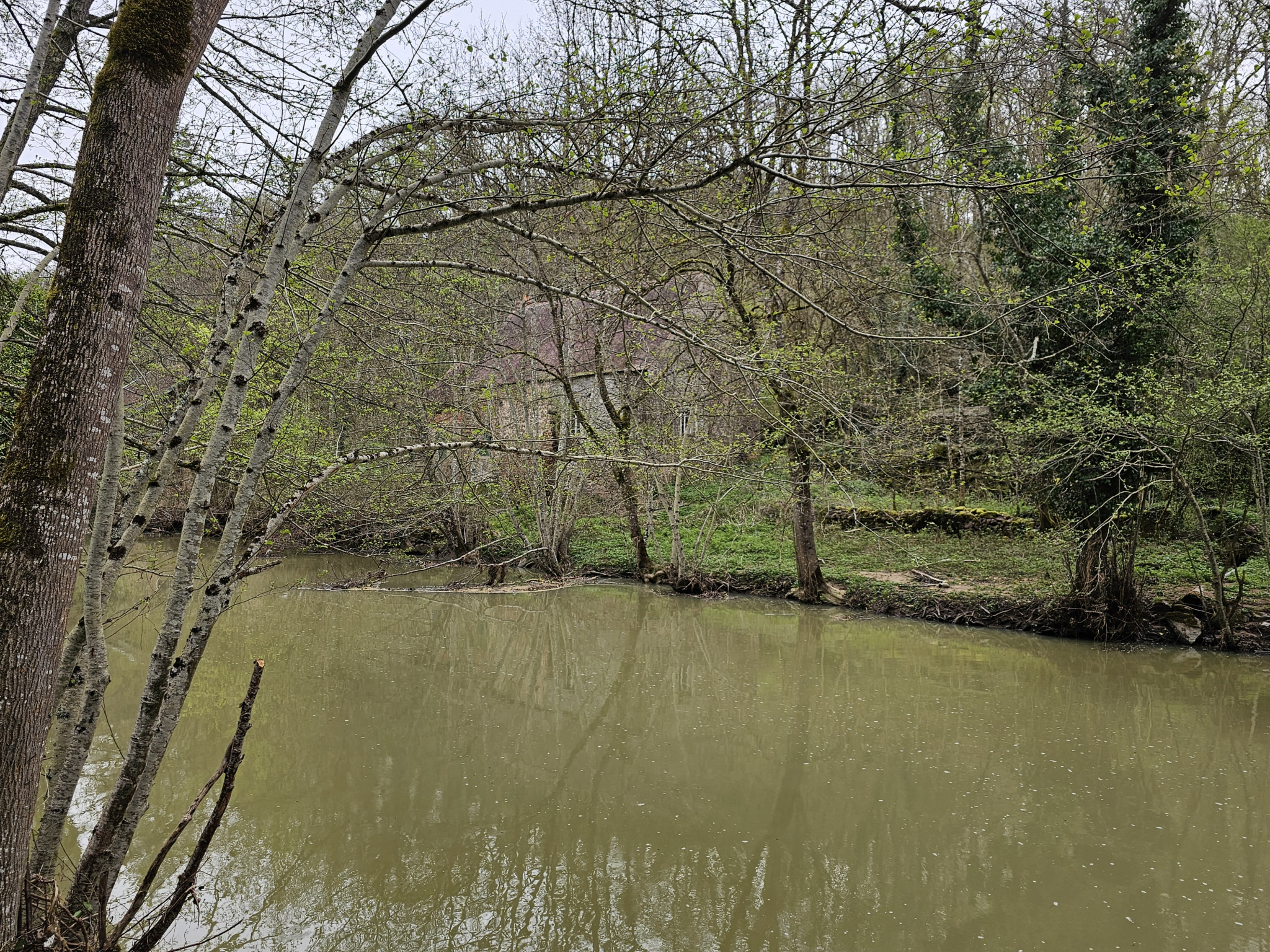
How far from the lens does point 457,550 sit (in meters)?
16.0

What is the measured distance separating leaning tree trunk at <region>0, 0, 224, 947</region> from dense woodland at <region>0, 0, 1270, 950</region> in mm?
11

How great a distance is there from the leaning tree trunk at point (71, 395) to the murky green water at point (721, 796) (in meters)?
2.11

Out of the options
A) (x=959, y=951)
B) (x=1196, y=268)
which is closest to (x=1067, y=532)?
(x=1196, y=268)

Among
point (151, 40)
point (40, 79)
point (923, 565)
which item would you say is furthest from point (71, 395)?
point (923, 565)

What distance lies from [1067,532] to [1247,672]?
243 cm

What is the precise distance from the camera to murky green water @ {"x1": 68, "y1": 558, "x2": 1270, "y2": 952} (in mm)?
4039

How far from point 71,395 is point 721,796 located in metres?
4.76

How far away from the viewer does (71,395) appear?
2.09 metres

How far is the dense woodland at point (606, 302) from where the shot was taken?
2572mm

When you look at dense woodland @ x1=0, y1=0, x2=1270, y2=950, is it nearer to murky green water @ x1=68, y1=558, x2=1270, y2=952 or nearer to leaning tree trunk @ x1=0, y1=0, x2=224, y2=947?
leaning tree trunk @ x1=0, y1=0, x2=224, y2=947

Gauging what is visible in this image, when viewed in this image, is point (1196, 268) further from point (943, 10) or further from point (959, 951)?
point (959, 951)

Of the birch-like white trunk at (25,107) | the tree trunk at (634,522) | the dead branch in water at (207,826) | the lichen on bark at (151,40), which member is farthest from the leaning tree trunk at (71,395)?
the tree trunk at (634,522)

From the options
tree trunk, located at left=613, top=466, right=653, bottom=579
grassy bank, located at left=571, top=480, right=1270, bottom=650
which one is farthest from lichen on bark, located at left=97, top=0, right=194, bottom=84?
tree trunk, located at left=613, top=466, right=653, bottom=579

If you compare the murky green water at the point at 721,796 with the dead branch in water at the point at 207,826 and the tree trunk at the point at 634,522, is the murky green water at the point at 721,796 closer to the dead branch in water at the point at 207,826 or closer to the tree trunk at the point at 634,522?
the dead branch in water at the point at 207,826
